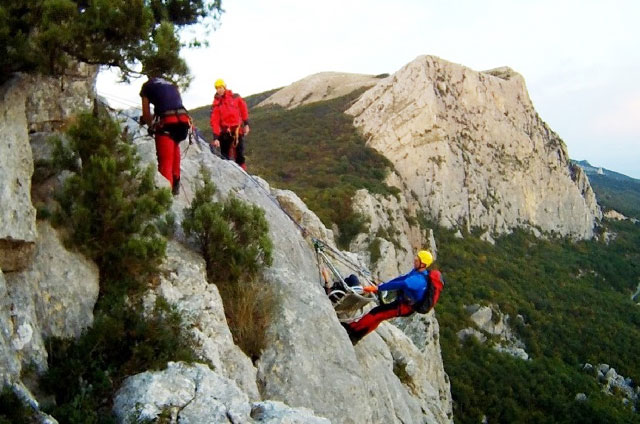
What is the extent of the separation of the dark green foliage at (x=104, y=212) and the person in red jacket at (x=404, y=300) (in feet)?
14.1

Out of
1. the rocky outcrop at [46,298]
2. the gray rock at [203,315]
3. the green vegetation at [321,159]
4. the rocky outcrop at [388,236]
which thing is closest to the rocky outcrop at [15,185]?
the rocky outcrop at [46,298]

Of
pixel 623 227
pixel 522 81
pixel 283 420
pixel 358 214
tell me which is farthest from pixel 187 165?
pixel 623 227

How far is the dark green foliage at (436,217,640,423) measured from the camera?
42906 mm

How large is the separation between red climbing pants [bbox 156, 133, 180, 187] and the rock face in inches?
2395

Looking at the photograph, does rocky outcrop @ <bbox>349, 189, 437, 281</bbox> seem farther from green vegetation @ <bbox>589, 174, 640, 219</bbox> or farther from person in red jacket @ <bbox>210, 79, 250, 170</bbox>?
green vegetation @ <bbox>589, 174, 640, 219</bbox>

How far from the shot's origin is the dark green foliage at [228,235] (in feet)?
23.8

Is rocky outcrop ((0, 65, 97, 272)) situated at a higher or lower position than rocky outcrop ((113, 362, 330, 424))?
higher

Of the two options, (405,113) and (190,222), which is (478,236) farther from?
(190,222)

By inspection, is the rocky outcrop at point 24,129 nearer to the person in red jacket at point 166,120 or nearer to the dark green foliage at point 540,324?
the person in red jacket at point 166,120

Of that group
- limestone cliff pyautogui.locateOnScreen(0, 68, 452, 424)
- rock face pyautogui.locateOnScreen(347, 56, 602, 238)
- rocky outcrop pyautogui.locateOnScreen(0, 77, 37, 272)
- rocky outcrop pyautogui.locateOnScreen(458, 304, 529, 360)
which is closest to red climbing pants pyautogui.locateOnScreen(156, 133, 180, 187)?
limestone cliff pyautogui.locateOnScreen(0, 68, 452, 424)

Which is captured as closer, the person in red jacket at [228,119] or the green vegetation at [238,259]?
the green vegetation at [238,259]

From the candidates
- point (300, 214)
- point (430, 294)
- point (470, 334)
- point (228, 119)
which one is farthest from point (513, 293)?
point (430, 294)

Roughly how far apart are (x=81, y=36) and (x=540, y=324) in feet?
187

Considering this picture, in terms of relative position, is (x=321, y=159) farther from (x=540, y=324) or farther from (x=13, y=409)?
(x=13, y=409)
